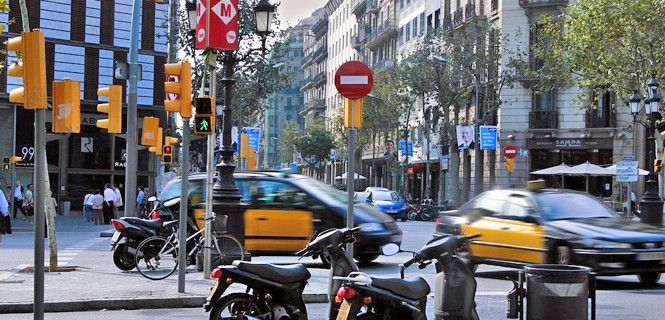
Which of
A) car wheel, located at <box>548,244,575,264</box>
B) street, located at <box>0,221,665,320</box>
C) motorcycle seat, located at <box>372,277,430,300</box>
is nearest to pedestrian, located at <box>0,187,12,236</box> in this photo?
A: street, located at <box>0,221,665,320</box>

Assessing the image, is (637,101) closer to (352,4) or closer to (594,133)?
(594,133)

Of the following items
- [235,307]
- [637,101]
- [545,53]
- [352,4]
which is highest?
[352,4]

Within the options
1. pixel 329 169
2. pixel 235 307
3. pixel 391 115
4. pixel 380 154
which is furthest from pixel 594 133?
pixel 329 169

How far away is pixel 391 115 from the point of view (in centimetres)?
6369

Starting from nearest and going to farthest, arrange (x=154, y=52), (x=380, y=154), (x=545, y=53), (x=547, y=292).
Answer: (x=547, y=292) < (x=545, y=53) < (x=154, y=52) < (x=380, y=154)

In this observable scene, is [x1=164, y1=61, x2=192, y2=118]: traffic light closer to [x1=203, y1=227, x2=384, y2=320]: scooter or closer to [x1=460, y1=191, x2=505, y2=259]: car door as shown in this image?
[x1=460, y1=191, x2=505, y2=259]: car door

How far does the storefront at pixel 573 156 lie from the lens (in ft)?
163

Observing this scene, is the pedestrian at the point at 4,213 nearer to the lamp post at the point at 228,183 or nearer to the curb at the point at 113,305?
the lamp post at the point at 228,183

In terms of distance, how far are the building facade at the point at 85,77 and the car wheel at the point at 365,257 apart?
28807 mm

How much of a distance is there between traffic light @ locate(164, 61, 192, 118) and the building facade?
106 ft

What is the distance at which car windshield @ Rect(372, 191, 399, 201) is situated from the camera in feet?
144

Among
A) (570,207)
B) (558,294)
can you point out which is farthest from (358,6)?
(558,294)

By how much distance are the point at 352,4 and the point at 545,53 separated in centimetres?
5517

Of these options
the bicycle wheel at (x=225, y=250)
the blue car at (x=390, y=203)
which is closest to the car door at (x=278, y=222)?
the bicycle wheel at (x=225, y=250)
